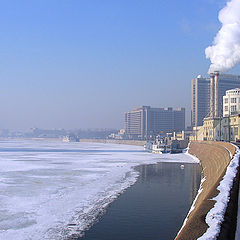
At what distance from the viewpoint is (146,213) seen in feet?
73.6

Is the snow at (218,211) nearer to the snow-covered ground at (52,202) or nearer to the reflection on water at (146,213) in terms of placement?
the reflection on water at (146,213)

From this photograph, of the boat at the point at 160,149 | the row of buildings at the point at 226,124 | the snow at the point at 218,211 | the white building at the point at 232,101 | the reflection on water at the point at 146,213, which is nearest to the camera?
the snow at the point at 218,211

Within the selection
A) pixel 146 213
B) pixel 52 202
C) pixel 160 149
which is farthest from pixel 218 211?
pixel 160 149

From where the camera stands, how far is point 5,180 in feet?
117

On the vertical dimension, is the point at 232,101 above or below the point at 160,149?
above

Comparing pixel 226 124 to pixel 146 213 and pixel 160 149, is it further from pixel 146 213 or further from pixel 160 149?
pixel 146 213

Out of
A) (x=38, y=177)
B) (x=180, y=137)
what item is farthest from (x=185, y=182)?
(x=180, y=137)

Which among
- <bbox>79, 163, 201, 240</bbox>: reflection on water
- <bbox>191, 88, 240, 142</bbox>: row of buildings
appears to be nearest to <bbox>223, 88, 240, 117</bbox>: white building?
<bbox>191, 88, 240, 142</bbox>: row of buildings

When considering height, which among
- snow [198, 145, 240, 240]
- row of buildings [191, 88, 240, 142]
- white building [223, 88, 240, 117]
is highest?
white building [223, 88, 240, 117]

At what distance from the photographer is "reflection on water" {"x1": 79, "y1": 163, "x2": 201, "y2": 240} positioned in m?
18.0

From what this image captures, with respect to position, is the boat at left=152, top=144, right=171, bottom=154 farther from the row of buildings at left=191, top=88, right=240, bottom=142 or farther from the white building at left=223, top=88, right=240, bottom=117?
the white building at left=223, top=88, right=240, bottom=117

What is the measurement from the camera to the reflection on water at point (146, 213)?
59.1 ft

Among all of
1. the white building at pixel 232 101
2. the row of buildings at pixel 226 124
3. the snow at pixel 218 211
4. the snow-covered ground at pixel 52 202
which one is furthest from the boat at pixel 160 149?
the snow at pixel 218 211

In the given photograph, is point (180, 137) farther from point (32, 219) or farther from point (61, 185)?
point (32, 219)
